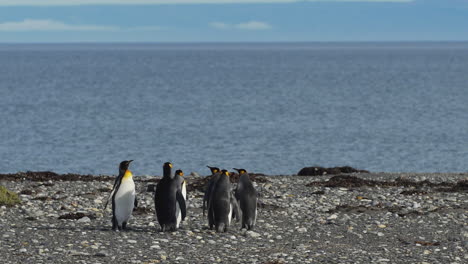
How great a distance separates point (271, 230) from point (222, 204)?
1230 millimetres

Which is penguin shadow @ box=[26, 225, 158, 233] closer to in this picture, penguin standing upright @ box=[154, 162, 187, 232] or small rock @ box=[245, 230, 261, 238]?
penguin standing upright @ box=[154, 162, 187, 232]

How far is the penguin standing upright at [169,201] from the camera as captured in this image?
15.1m

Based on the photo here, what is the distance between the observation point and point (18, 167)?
4262 centimetres

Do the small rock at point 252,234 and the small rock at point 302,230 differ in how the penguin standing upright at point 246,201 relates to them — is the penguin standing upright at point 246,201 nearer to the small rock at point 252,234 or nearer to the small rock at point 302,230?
the small rock at point 252,234

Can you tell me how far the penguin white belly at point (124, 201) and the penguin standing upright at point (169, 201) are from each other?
1.79ft

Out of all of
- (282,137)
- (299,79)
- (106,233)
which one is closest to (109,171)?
(282,137)

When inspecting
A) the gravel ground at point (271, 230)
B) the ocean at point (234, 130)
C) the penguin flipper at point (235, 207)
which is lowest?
the ocean at point (234, 130)

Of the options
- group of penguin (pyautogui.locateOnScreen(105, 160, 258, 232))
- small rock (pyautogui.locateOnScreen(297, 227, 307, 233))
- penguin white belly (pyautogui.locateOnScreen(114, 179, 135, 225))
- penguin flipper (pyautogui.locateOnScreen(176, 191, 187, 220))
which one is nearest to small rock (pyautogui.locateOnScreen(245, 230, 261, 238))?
group of penguin (pyautogui.locateOnScreen(105, 160, 258, 232))

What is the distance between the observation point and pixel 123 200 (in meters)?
15.6

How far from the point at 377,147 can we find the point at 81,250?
38.3 meters

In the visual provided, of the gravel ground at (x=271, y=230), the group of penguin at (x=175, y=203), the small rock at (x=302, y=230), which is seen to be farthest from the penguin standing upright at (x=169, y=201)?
the small rock at (x=302, y=230)

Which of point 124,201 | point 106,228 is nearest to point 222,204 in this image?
point 124,201

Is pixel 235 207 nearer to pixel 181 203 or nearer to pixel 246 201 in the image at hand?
pixel 246 201

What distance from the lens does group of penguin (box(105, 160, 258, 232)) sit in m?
15.3
